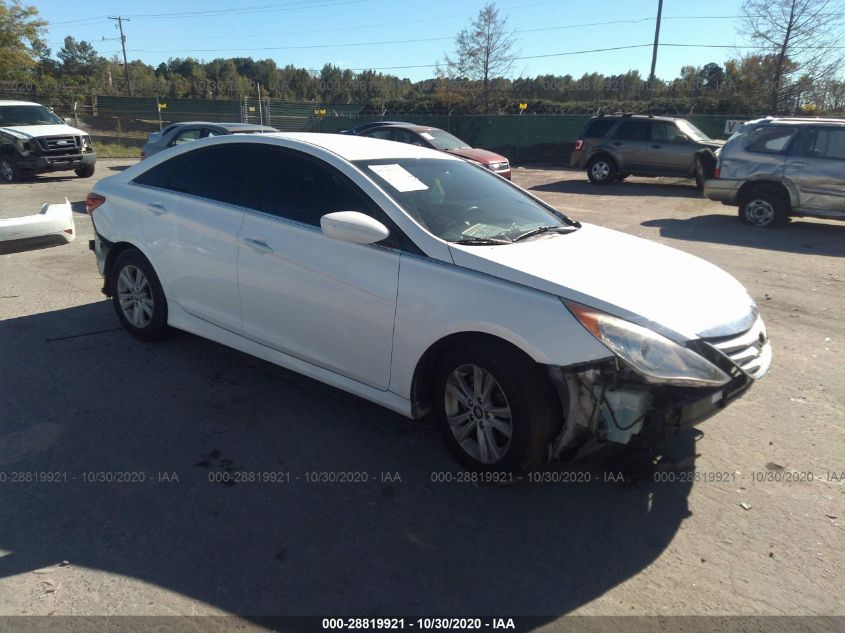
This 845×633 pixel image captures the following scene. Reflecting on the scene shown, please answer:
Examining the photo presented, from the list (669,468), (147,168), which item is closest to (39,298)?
(147,168)

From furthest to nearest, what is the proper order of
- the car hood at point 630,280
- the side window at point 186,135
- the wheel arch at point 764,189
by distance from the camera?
the side window at point 186,135, the wheel arch at point 764,189, the car hood at point 630,280

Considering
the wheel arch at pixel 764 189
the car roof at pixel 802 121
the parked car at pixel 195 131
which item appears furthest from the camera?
the parked car at pixel 195 131

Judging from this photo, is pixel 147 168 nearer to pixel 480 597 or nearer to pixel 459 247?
pixel 459 247

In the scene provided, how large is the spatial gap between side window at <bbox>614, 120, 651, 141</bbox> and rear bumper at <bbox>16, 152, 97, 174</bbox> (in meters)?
14.3

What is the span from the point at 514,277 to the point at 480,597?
4.87 ft

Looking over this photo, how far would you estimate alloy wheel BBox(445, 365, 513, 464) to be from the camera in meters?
3.24

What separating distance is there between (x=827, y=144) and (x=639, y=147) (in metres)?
7.36

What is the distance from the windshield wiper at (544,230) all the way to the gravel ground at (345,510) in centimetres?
132

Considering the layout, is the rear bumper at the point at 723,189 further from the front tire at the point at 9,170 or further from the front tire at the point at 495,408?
the front tire at the point at 9,170

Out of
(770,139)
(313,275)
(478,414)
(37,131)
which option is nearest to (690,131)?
(770,139)

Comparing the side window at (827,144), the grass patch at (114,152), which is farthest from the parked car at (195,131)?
the grass patch at (114,152)

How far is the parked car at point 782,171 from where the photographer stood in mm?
10391

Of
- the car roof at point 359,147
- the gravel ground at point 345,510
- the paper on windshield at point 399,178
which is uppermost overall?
the car roof at point 359,147

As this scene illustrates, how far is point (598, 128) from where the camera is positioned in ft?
59.7
